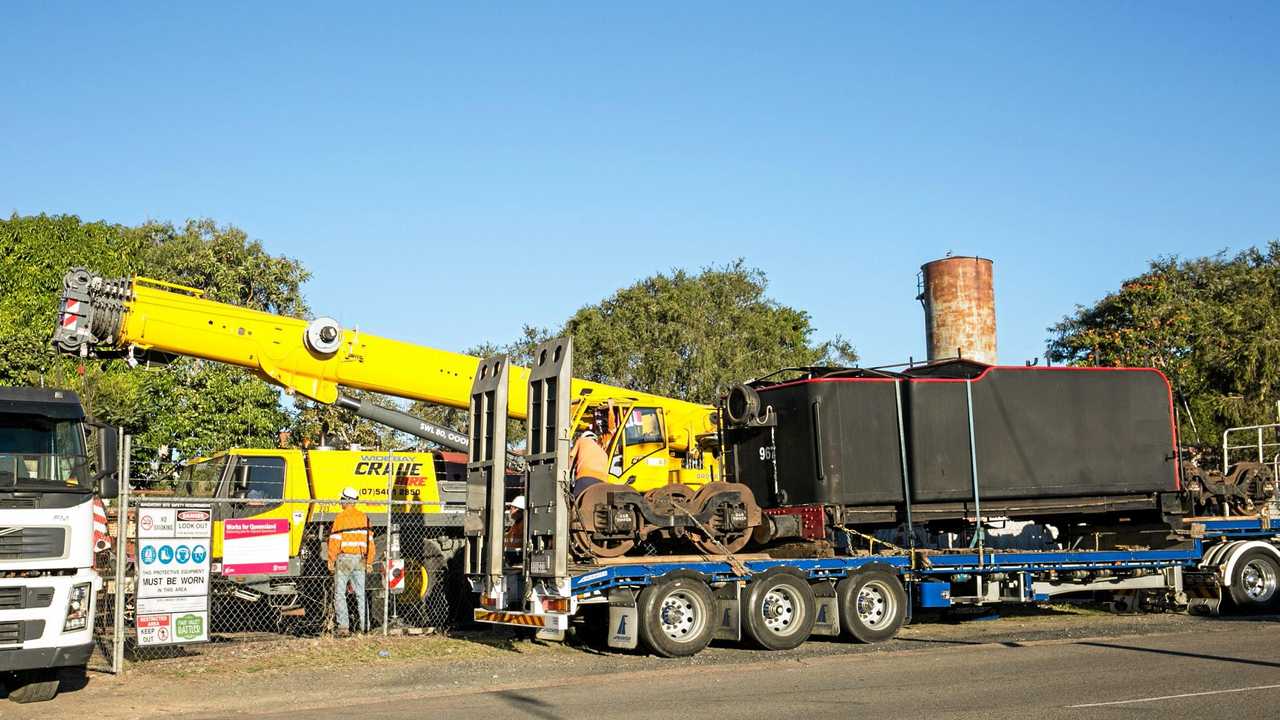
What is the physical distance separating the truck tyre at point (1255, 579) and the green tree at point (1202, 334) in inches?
438

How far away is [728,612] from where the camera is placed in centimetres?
1464

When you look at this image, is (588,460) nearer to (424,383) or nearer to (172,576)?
(424,383)

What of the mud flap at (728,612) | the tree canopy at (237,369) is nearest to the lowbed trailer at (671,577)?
the mud flap at (728,612)

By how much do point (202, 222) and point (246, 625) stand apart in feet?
94.1

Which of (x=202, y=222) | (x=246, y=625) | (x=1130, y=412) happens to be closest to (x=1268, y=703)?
(x=1130, y=412)

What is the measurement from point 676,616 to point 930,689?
3.74m

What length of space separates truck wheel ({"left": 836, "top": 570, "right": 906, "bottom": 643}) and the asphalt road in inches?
46.1

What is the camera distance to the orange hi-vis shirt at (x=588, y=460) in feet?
51.6

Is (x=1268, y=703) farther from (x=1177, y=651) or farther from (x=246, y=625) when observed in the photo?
(x=246, y=625)

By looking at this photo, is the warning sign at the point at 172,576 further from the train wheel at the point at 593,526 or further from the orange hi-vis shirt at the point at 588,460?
the orange hi-vis shirt at the point at 588,460

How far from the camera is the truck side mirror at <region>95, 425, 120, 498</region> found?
1127cm

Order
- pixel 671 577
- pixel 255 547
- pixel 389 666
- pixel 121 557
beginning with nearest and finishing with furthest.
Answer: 1. pixel 121 557
2. pixel 389 666
3. pixel 671 577
4. pixel 255 547

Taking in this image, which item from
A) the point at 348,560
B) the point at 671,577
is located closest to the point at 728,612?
the point at 671,577

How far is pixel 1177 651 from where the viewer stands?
13727mm
